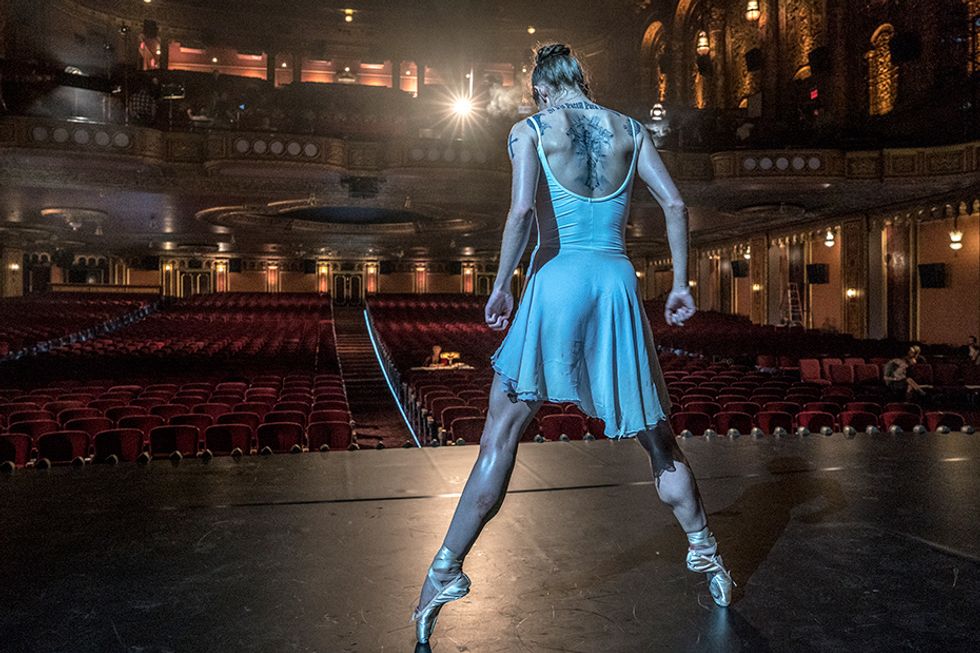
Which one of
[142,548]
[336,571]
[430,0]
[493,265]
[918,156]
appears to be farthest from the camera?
[493,265]

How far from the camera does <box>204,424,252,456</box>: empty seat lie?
5367 mm

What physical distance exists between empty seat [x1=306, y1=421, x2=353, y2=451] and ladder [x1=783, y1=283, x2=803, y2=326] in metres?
18.1

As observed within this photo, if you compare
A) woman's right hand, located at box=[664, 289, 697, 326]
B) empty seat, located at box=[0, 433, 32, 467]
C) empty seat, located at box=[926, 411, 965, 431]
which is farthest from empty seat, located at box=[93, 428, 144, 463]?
empty seat, located at box=[926, 411, 965, 431]

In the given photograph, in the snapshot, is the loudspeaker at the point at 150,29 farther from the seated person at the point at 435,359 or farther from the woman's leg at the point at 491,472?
the woman's leg at the point at 491,472

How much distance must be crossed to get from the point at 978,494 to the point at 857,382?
387 inches

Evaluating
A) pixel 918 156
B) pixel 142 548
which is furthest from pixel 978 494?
pixel 918 156

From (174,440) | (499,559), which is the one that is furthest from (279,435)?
(499,559)

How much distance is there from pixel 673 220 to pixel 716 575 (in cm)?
99

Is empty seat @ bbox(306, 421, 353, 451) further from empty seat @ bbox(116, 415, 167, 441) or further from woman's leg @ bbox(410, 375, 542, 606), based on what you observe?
woman's leg @ bbox(410, 375, 542, 606)

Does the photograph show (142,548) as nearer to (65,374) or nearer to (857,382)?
(65,374)

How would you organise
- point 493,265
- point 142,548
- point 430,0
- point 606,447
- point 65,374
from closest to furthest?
point 142,548, point 606,447, point 65,374, point 430,0, point 493,265

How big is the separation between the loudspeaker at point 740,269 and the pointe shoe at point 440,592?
24.1 m

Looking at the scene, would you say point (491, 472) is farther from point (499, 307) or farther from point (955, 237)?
point (955, 237)

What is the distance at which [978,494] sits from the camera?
116 inches
